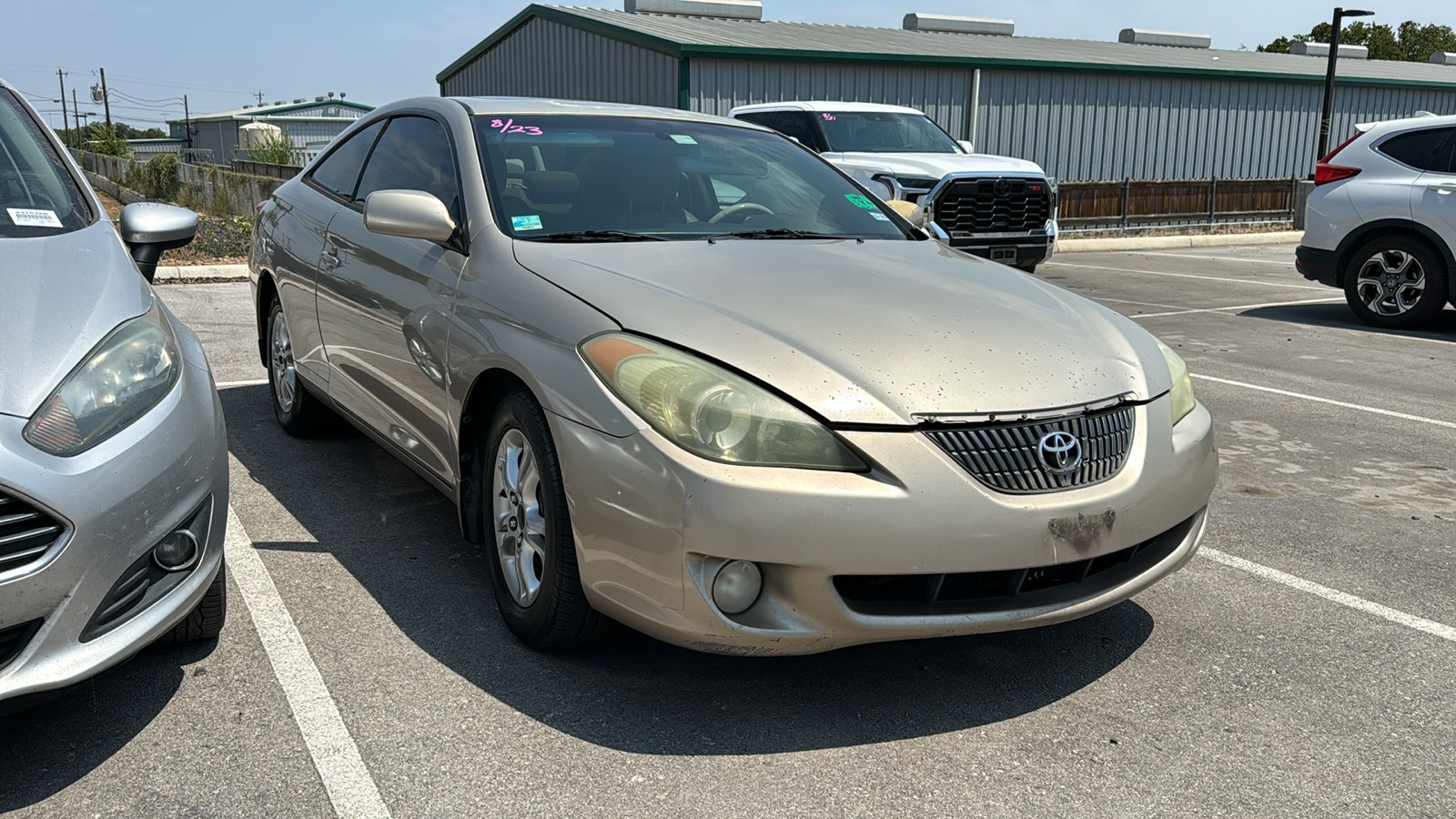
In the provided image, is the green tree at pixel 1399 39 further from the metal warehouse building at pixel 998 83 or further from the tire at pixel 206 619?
the tire at pixel 206 619

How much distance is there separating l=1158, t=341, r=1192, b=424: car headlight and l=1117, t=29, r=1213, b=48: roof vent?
32510 mm

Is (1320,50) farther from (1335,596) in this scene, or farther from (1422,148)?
(1335,596)

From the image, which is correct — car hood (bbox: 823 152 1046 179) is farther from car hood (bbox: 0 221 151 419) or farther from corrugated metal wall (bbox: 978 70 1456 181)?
corrugated metal wall (bbox: 978 70 1456 181)

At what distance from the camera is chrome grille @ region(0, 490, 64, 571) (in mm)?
2369

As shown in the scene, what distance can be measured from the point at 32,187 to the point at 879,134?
10.8 meters

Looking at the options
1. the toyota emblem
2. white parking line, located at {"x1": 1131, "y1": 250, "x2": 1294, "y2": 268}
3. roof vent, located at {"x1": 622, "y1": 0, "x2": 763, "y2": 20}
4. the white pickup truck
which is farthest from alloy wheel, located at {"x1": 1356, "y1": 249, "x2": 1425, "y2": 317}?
roof vent, located at {"x1": 622, "y1": 0, "x2": 763, "y2": 20}

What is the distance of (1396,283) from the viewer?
9523mm

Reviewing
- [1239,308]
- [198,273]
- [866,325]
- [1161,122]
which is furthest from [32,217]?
[1161,122]

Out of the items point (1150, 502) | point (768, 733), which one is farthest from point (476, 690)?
point (1150, 502)

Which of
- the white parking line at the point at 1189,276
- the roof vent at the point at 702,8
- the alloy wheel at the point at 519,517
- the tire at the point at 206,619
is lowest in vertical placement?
the white parking line at the point at 1189,276

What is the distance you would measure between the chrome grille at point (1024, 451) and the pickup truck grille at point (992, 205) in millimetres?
8981

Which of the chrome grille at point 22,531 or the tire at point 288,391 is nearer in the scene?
the chrome grille at point 22,531

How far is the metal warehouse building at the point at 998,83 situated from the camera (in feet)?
67.1

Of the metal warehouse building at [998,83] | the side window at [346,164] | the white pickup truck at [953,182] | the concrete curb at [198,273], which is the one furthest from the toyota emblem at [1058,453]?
the metal warehouse building at [998,83]
